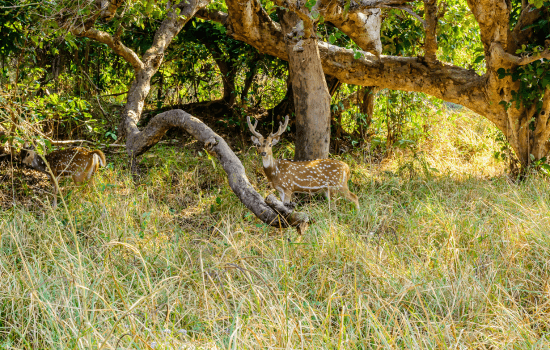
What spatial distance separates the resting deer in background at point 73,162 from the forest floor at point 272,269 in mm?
196

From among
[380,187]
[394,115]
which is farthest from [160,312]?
[394,115]

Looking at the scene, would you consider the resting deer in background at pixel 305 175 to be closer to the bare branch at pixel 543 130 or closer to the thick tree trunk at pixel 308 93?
the thick tree trunk at pixel 308 93

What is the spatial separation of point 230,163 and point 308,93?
60.9 inches

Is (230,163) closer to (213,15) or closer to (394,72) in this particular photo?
(394,72)

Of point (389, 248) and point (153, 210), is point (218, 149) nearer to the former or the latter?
point (153, 210)

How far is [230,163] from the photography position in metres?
4.96

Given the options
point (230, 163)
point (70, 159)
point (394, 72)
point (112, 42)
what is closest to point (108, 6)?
point (112, 42)

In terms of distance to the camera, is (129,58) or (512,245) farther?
(129,58)

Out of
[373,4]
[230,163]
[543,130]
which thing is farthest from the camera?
[543,130]

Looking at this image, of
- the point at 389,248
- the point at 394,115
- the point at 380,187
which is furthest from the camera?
the point at 394,115

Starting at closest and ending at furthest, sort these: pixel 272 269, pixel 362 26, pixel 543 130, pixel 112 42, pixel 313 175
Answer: pixel 272 269, pixel 313 175, pixel 362 26, pixel 543 130, pixel 112 42

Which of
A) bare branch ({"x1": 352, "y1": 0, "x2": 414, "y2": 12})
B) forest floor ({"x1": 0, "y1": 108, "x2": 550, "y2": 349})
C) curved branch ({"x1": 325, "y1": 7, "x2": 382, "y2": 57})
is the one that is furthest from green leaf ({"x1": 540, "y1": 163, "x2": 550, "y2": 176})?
bare branch ({"x1": 352, "y1": 0, "x2": 414, "y2": 12})

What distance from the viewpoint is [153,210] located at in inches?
185

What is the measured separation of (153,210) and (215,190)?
1.23m
